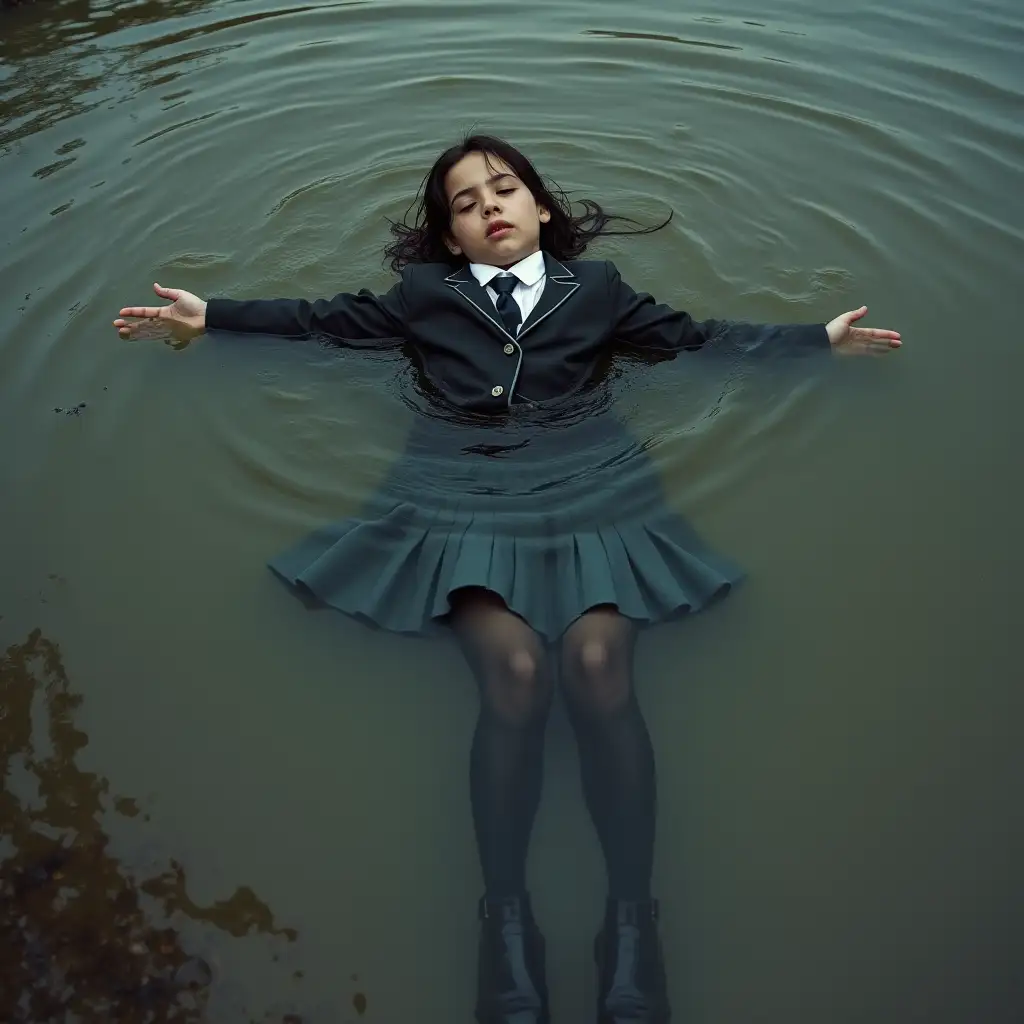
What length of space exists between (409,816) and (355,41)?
17.2 feet

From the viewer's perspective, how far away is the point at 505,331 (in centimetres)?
348

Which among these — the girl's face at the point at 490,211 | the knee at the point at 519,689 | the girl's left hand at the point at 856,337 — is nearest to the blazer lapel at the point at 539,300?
the girl's face at the point at 490,211

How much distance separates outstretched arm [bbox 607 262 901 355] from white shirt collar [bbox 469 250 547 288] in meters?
0.25

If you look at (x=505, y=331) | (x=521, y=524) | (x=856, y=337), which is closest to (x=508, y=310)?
(x=505, y=331)

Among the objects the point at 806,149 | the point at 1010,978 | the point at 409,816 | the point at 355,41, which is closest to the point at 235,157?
the point at 355,41

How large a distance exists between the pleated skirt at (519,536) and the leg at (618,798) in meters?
0.13

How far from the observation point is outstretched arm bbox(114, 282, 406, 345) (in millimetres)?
3797

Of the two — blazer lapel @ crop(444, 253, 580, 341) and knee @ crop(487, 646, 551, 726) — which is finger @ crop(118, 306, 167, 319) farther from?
knee @ crop(487, 646, 551, 726)

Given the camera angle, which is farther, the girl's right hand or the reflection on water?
the girl's right hand

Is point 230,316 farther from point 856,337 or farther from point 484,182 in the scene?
point 856,337

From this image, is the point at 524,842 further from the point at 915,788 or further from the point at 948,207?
the point at 948,207

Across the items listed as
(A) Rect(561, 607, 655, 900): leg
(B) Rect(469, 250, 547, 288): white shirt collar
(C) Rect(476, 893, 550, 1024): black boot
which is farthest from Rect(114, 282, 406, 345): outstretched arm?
(C) Rect(476, 893, 550, 1024): black boot

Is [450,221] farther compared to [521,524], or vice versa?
[450,221]

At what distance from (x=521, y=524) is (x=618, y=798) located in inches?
37.6
